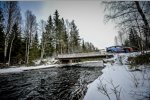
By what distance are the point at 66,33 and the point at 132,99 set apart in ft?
162

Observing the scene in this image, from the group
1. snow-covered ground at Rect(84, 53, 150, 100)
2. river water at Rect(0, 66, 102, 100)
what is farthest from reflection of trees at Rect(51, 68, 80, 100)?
snow-covered ground at Rect(84, 53, 150, 100)

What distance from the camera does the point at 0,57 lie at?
3281cm

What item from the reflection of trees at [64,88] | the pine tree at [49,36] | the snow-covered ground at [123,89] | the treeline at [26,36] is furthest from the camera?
the pine tree at [49,36]

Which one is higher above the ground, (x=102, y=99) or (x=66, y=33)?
(x=66, y=33)

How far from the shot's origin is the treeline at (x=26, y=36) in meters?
26.1

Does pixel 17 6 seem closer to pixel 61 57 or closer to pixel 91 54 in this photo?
pixel 61 57

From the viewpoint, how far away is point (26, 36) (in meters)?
36.1

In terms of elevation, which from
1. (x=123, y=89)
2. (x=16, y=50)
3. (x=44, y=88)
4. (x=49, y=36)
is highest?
(x=49, y=36)

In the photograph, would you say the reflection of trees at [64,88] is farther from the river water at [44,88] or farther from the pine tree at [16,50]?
the pine tree at [16,50]

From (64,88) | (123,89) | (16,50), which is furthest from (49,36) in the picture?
(123,89)

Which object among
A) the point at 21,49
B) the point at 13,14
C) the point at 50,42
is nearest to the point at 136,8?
the point at 13,14

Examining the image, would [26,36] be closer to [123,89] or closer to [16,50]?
[16,50]

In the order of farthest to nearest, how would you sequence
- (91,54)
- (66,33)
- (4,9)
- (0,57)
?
1. (66,33)
2. (91,54)
3. (0,57)
4. (4,9)

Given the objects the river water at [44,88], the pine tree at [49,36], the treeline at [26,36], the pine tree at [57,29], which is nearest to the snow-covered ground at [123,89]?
the river water at [44,88]
